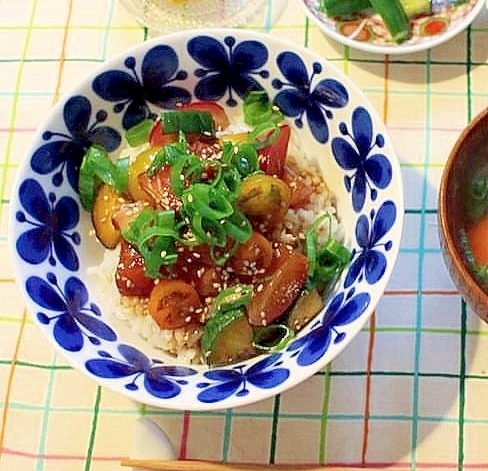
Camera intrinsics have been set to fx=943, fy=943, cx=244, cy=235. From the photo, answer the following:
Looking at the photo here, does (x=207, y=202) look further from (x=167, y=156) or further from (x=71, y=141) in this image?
(x=71, y=141)

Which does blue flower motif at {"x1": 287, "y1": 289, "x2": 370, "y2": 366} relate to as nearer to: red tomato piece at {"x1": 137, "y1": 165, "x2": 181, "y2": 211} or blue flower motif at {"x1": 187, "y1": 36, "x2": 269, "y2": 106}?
red tomato piece at {"x1": 137, "y1": 165, "x2": 181, "y2": 211}

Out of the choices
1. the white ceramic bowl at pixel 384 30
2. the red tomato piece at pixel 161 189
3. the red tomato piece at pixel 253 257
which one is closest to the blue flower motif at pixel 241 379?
the red tomato piece at pixel 253 257

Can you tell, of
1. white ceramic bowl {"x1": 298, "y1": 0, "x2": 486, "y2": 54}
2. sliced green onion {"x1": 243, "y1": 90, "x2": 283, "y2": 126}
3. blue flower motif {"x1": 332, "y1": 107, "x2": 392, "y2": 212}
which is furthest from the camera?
white ceramic bowl {"x1": 298, "y1": 0, "x2": 486, "y2": 54}

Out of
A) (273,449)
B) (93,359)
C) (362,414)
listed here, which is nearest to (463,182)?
(362,414)

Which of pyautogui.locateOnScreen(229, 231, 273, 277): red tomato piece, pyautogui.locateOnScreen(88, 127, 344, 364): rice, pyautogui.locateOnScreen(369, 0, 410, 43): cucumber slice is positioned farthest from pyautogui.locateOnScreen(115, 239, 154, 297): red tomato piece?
pyautogui.locateOnScreen(369, 0, 410, 43): cucumber slice

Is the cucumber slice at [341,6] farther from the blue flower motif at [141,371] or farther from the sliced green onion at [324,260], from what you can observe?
the blue flower motif at [141,371]
